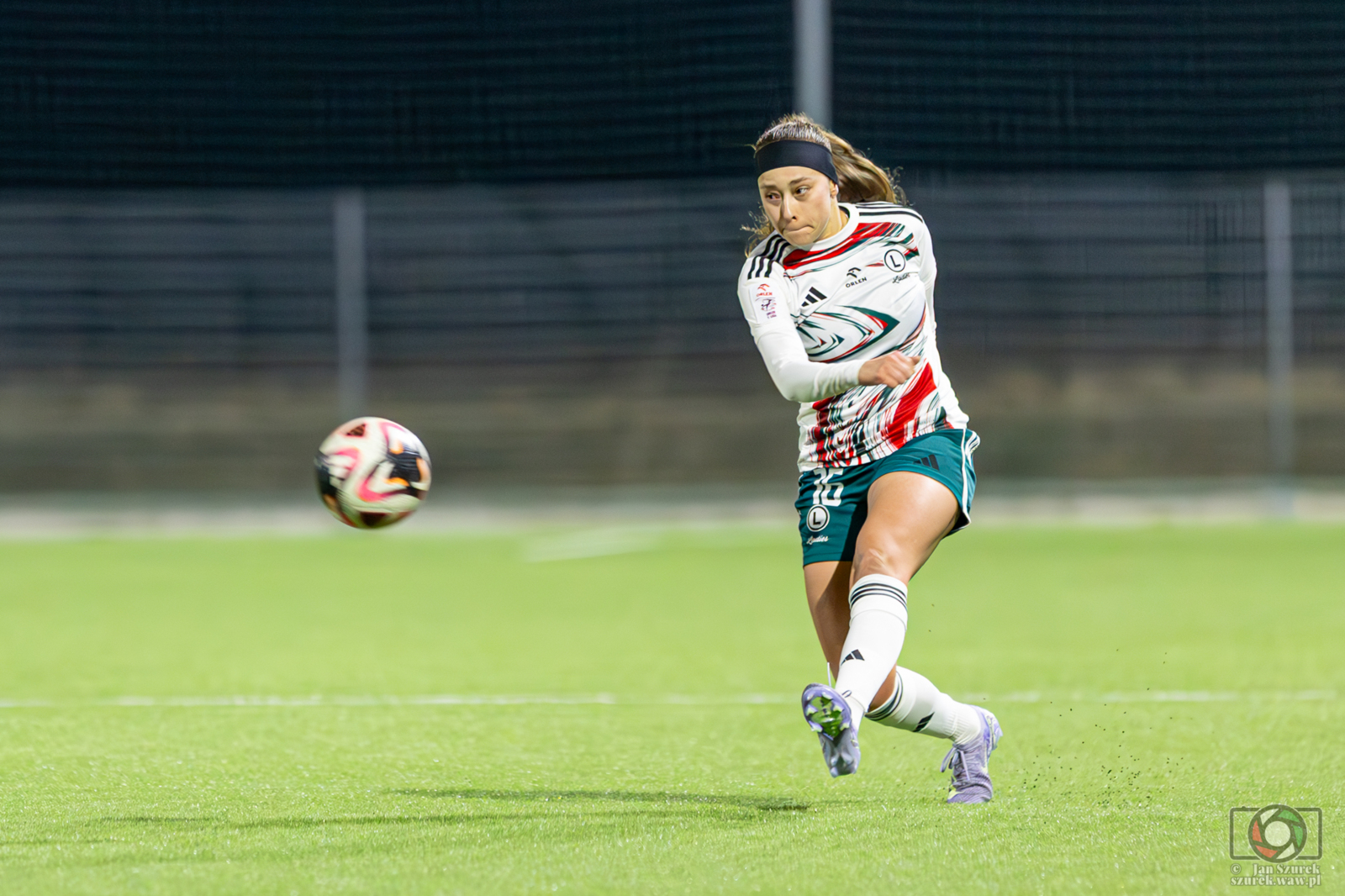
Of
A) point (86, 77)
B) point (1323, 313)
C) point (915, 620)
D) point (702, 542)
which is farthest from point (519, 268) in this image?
point (915, 620)

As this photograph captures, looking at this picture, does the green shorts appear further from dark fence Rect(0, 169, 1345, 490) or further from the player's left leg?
dark fence Rect(0, 169, 1345, 490)

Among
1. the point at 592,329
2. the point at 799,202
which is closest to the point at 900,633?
the point at 799,202

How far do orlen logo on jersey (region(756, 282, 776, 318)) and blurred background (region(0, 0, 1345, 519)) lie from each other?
38.4 feet

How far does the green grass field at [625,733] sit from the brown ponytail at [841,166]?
155 cm

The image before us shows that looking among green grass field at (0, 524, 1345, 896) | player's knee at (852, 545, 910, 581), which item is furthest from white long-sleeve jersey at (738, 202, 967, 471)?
green grass field at (0, 524, 1345, 896)

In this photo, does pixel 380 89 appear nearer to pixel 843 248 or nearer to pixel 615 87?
pixel 615 87

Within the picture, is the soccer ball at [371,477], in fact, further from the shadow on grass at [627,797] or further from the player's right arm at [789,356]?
the player's right arm at [789,356]

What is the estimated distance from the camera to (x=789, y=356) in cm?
418

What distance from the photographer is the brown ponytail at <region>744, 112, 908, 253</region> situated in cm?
437

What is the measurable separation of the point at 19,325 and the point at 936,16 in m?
9.09

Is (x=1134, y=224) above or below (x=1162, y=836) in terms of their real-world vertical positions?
above

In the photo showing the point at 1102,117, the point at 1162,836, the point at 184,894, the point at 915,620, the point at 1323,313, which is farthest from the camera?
the point at 1102,117

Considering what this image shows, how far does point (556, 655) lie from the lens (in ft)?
25.0

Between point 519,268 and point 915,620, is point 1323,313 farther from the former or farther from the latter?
point 915,620
